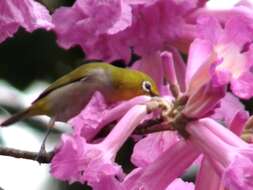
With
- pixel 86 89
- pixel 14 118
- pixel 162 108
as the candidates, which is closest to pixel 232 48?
pixel 162 108

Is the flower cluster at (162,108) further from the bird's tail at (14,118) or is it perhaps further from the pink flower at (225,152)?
the bird's tail at (14,118)

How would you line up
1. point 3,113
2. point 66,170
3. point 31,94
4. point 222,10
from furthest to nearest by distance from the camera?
1. point 31,94
2. point 3,113
3. point 222,10
4. point 66,170

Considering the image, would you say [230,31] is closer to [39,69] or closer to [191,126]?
[191,126]

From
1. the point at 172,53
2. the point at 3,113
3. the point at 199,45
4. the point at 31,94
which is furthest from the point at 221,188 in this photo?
the point at 31,94

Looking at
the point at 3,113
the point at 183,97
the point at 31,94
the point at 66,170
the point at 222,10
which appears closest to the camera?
the point at 66,170

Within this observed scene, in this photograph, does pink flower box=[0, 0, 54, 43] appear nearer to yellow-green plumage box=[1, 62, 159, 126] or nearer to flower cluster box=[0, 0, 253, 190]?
flower cluster box=[0, 0, 253, 190]

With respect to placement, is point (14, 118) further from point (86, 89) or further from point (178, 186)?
point (178, 186)
